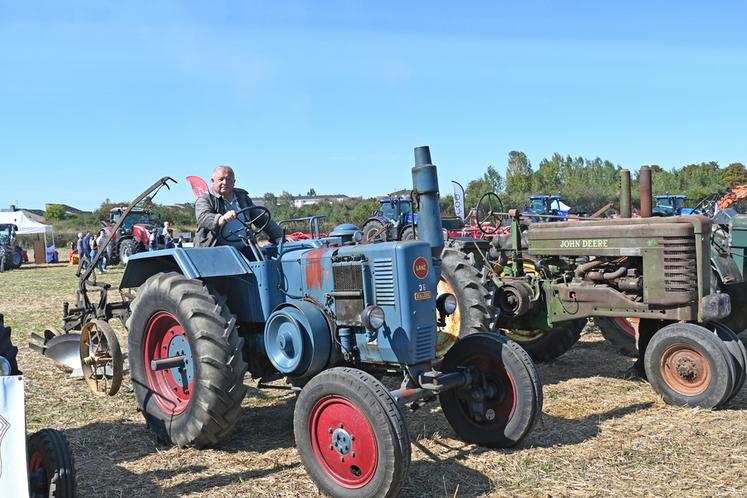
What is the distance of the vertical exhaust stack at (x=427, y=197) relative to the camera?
154 inches

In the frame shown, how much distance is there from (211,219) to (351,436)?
1931 mm

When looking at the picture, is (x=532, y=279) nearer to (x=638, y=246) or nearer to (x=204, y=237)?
(x=638, y=246)

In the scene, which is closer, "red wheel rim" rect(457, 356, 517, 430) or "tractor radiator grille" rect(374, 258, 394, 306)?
"tractor radiator grille" rect(374, 258, 394, 306)

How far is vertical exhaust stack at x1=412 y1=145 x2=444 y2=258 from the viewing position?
12.8 feet

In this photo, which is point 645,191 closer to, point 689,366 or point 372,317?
point 689,366

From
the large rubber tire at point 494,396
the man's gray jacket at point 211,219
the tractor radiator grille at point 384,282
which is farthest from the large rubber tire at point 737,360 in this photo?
the man's gray jacket at point 211,219

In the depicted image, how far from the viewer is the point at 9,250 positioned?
2367cm

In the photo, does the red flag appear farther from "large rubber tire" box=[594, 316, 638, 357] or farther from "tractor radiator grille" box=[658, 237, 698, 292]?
"large rubber tire" box=[594, 316, 638, 357]

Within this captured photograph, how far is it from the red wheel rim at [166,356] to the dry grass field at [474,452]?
0.28 metres

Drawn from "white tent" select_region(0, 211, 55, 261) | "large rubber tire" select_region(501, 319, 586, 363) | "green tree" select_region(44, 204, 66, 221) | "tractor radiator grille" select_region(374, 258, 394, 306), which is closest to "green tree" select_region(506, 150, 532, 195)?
"white tent" select_region(0, 211, 55, 261)

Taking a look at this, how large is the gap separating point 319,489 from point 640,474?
A: 1725 mm

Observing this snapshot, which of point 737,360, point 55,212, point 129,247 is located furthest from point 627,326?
point 55,212

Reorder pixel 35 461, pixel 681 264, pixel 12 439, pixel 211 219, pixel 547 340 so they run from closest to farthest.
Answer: pixel 12 439 < pixel 35 461 < pixel 211 219 < pixel 681 264 < pixel 547 340

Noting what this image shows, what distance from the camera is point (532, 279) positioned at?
6250 mm
